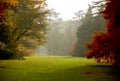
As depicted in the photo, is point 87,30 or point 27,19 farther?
point 87,30

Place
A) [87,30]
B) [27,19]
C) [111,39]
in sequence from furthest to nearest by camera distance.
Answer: [87,30] → [27,19] → [111,39]

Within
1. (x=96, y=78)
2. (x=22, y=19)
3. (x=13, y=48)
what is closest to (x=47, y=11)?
(x=22, y=19)

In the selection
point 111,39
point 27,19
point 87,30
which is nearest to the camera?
point 111,39

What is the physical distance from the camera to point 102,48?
A: 71.3ft

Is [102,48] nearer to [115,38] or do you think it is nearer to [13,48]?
[115,38]

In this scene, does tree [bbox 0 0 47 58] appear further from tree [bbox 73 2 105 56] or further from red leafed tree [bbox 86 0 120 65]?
tree [bbox 73 2 105 56]

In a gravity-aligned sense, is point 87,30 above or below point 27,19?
below

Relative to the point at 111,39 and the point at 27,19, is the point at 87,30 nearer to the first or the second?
the point at 27,19

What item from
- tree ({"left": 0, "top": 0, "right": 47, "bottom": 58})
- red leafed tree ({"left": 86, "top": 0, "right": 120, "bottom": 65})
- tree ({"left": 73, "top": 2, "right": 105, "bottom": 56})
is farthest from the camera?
tree ({"left": 73, "top": 2, "right": 105, "bottom": 56})

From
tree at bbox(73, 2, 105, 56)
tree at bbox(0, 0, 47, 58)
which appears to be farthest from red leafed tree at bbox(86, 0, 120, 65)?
tree at bbox(73, 2, 105, 56)

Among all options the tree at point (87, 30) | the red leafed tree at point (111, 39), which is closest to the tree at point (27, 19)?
the red leafed tree at point (111, 39)

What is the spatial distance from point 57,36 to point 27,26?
78.2 metres

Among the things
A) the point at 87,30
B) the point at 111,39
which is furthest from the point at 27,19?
the point at 87,30

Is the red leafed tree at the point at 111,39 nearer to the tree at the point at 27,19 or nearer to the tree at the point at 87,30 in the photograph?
the tree at the point at 27,19
